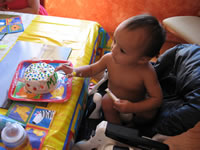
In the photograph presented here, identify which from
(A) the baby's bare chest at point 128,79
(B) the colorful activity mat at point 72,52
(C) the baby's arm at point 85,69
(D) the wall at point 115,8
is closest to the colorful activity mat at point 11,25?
(B) the colorful activity mat at point 72,52

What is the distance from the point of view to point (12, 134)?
0.48 metres

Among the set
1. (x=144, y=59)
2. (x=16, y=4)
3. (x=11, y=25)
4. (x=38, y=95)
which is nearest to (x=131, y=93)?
(x=144, y=59)

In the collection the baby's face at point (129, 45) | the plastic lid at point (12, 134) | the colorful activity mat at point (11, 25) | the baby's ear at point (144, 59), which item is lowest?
the plastic lid at point (12, 134)

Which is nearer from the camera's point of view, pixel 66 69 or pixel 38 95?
pixel 38 95

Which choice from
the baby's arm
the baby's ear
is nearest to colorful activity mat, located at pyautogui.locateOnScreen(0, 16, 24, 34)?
the baby's arm

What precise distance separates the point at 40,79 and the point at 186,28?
1525mm

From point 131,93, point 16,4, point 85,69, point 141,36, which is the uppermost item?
point 141,36

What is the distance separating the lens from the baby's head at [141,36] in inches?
25.5

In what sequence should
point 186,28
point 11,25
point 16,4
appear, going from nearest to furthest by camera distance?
point 11,25
point 16,4
point 186,28

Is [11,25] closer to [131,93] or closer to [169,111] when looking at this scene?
[131,93]

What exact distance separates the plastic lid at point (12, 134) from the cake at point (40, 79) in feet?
0.75

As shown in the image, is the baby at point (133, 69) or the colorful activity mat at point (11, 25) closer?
the baby at point (133, 69)

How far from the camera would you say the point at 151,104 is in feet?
2.49

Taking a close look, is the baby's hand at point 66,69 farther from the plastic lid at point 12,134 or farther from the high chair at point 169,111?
the plastic lid at point 12,134
